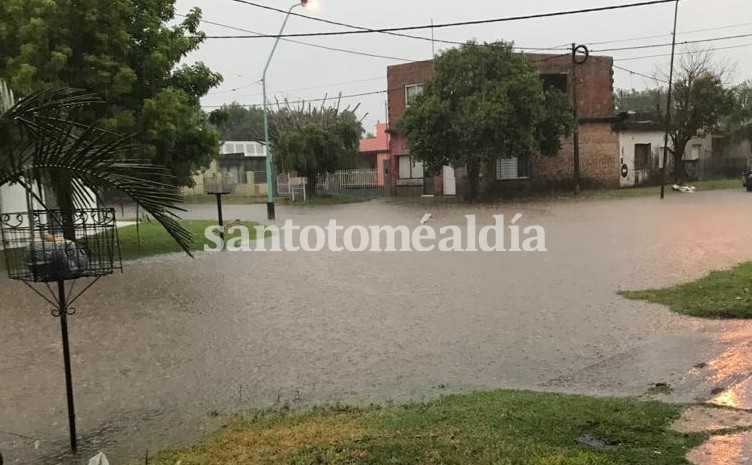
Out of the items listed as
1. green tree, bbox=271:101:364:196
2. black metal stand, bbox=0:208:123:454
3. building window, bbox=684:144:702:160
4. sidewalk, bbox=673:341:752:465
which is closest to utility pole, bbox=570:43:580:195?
green tree, bbox=271:101:364:196

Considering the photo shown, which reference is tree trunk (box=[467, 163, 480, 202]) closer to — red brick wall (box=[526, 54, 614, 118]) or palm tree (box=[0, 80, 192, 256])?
red brick wall (box=[526, 54, 614, 118])

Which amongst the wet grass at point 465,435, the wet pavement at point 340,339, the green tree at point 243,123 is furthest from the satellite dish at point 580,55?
the green tree at point 243,123

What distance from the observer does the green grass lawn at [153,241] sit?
15.5m

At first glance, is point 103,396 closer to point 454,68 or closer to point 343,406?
point 343,406

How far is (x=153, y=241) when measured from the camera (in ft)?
57.9

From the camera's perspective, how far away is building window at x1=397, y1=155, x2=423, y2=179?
37.1 meters

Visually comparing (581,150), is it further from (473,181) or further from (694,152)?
(694,152)

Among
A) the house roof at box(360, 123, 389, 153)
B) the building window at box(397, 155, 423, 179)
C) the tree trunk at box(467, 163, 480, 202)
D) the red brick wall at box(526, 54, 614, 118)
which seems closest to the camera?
the tree trunk at box(467, 163, 480, 202)

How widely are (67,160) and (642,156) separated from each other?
121 feet

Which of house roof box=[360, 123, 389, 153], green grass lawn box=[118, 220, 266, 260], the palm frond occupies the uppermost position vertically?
house roof box=[360, 123, 389, 153]

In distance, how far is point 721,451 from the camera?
12.6ft

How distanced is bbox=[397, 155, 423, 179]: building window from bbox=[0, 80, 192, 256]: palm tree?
3298 centimetres

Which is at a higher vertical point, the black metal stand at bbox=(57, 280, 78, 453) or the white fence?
the white fence

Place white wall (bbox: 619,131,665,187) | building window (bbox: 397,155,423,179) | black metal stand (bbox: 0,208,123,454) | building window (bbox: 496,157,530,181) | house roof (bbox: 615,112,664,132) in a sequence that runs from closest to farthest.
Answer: black metal stand (bbox: 0,208,123,454) < building window (bbox: 496,157,530,181) < house roof (bbox: 615,112,664,132) < white wall (bbox: 619,131,665,187) < building window (bbox: 397,155,423,179)
